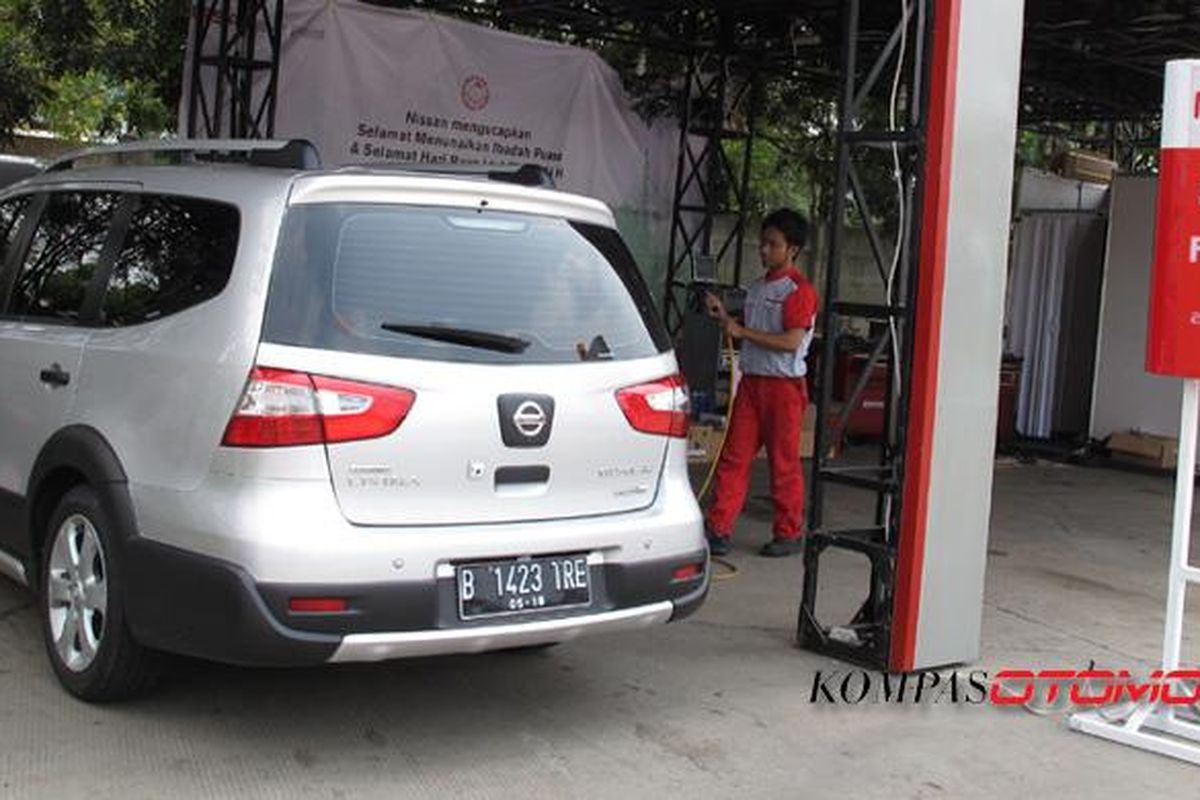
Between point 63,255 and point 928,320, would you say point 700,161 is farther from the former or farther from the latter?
point 63,255

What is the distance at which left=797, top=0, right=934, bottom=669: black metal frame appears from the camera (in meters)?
4.78

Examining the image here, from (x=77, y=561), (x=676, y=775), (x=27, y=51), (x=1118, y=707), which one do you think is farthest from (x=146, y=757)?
(x=27, y=51)

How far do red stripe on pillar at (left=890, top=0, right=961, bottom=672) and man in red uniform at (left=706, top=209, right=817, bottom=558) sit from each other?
193 centimetres

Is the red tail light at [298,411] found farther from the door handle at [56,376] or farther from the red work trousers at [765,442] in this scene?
the red work trousers at [765,442]

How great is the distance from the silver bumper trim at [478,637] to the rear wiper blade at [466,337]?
780mm

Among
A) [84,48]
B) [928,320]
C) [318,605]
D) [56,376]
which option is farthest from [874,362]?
[84,48]

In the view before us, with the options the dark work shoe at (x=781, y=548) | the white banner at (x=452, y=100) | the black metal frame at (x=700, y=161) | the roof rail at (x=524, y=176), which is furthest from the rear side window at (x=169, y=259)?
the black metal frame at (x=700, y=161)

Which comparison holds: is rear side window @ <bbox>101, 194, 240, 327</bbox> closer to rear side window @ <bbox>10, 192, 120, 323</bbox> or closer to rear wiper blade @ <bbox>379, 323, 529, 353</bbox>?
rear side window @ <bbox>10, 192, 120, 323</bbox>

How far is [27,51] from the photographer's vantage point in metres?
11.5

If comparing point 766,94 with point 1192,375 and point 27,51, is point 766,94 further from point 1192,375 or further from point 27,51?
point 1192,375

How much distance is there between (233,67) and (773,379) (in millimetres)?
4886

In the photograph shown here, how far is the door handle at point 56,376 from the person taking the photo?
13.4ft

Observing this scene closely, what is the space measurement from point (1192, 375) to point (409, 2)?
8.67 m

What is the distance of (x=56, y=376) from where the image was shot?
4.13 meters
